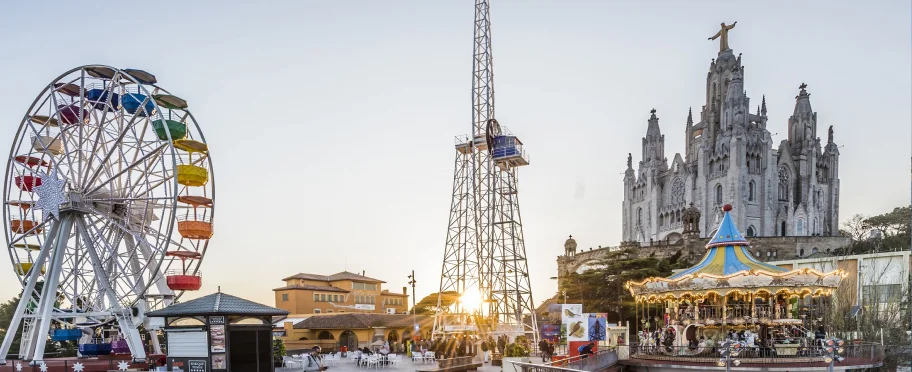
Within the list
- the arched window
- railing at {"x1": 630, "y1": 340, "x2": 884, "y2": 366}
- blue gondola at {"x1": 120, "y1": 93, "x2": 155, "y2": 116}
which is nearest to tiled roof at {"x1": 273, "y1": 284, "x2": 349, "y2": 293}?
blue gondola at {"x1": 120, "y1": 93, "x2": 155, "y2": 116}

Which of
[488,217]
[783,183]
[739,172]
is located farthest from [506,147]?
[783,183]

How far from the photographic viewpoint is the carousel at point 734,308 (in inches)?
926

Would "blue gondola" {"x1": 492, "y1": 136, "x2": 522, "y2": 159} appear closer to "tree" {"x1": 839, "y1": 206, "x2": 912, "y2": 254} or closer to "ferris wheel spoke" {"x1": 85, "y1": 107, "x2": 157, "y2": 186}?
"ferris wheel spoke" {"x1": 85, "y1": 107, "x2": 157, "y2": 186}

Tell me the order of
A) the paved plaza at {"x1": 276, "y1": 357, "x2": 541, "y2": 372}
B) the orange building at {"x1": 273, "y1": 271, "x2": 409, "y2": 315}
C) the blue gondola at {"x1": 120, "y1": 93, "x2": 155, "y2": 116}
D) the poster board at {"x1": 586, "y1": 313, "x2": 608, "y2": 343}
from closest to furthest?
the poster board at {"x1": 586, "y1": 313, "x2": 608, "y2": 343}
the paved plaza at {"x1": 276, "y1": 357, "x2": 541, "y2": 372}
the blue gondola at {"x1": 120, "y1": 93, "x2": 155, "y2": 116}
the orange building at {"x1": 273, "y1": 271, "x2": 409, "y2": 315}

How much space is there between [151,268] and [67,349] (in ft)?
81.7

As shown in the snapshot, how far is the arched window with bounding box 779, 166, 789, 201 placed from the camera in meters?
86.2

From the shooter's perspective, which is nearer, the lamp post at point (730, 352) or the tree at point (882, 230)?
the lamp post at point (730, 352)

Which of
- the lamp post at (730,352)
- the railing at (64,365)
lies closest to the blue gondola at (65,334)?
the railing at (64,365)

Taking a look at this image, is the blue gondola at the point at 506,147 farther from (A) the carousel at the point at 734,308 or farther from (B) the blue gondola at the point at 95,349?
(B) the blue gondola at the point at 95,349

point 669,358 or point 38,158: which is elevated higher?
point 38,158

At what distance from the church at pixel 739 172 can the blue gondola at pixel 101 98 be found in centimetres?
6408

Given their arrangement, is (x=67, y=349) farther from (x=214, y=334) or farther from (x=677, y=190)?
(x=677, y=190)

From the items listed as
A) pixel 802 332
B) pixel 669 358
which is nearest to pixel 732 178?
pixel 802 332

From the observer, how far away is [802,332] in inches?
1074
